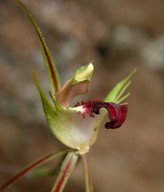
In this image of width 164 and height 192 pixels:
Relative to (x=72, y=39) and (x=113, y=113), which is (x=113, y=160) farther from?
(x=113, y=113)

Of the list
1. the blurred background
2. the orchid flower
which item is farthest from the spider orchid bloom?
the blurred background

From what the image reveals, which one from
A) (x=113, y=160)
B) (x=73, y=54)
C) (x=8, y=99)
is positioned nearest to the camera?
(x=113, y=160)

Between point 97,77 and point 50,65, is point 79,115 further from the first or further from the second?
point 97,77

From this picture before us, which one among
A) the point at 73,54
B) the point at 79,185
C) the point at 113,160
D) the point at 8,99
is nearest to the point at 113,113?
the point at 79,185

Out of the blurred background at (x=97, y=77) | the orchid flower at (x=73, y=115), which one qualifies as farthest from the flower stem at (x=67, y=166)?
the blurred background at (x=97, y=77)

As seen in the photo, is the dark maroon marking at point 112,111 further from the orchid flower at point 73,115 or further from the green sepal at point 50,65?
the green sepal at point 50,65

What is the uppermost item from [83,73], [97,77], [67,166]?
[97,77]

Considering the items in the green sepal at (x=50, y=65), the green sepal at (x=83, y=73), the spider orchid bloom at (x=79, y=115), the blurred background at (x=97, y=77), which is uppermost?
the blurred background at (x=97, y=77)

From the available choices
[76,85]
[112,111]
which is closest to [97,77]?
[76,85]

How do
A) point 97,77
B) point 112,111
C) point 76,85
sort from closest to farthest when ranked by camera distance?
point 112,111 → point 76,85 → point 97,77
